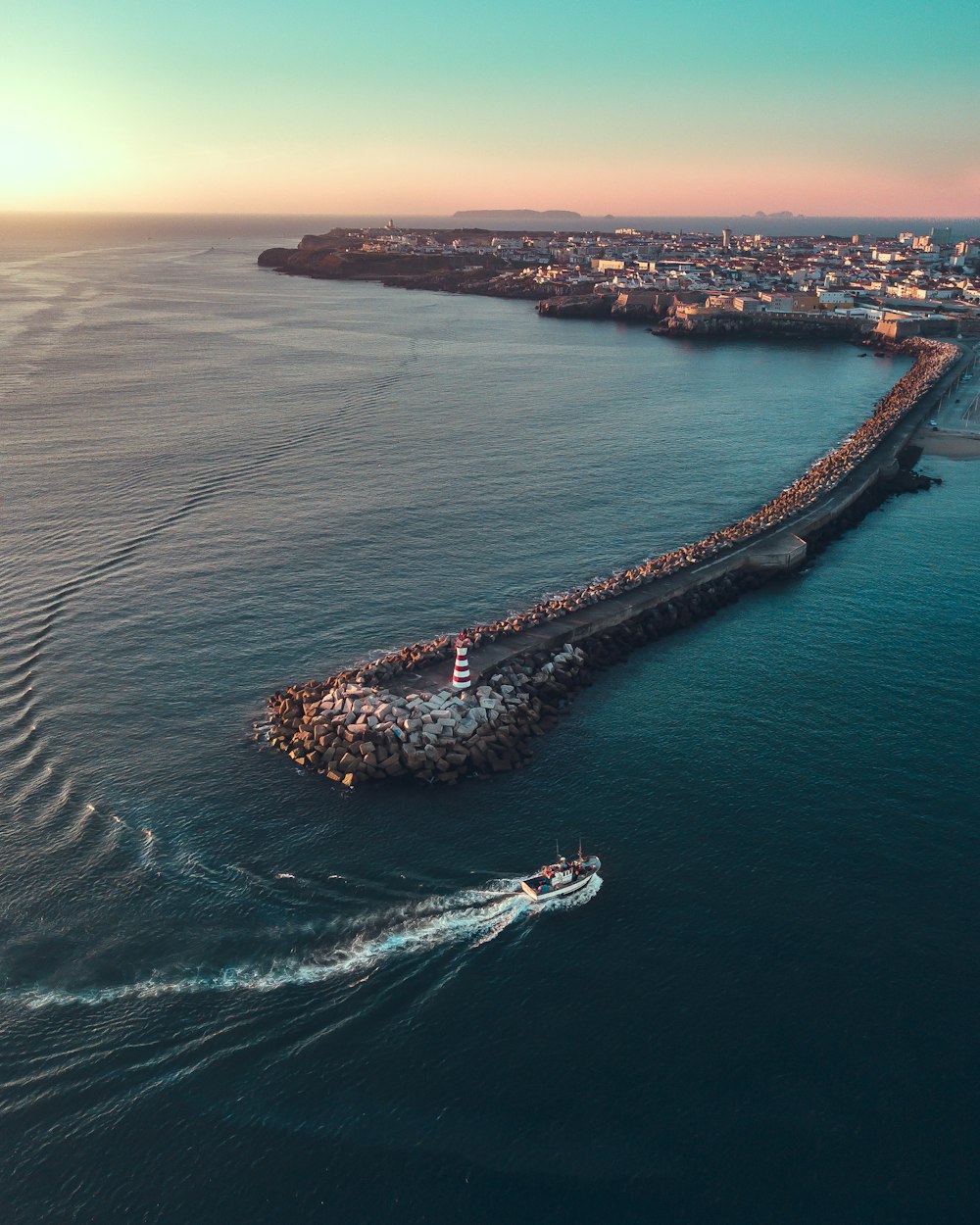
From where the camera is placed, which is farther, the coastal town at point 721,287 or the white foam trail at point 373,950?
the coastal town at point 721,287

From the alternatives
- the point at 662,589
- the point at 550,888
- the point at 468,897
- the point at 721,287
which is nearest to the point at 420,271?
the point at 721,287

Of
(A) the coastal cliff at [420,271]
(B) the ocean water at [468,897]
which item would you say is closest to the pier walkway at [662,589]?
(B) the ocean water at [468,897]

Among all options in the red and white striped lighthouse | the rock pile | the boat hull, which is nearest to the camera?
the boat hull

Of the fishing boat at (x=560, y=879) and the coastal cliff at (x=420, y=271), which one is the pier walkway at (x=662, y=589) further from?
the coastal cliff at (x=420, y=271)

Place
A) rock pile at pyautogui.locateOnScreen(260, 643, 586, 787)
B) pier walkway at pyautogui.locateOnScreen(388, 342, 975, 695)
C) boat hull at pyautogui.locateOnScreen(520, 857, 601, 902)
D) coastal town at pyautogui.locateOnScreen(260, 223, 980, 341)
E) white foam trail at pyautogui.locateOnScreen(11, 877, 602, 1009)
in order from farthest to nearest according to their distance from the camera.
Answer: coastal town at pyautogui.locateOnScreen(260, 223, 980, 341), pier walkway at pyautogui.locateOnScreen(388, 342, 975, 695), rock pile at pyautogui.locateOnScreen(260, 643, 586, 787), boat hull at pyautogui.locateOnScreen(520, 857, 601, 902), white foam trail at pyautogui.locateOnScreen(11, 877, 602, 1009)

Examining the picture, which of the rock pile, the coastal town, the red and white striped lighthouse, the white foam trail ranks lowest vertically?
the white foam trail

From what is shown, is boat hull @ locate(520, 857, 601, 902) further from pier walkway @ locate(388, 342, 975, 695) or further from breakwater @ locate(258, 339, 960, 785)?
pier walkway @ locate(388, 342, 975, 695)

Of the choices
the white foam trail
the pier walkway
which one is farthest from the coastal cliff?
the white foam trail
